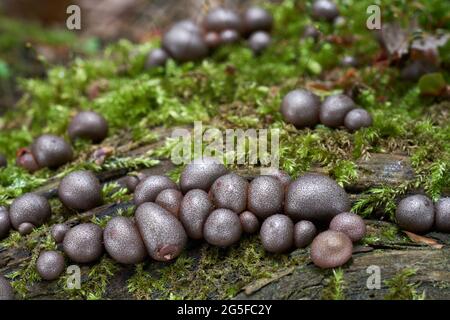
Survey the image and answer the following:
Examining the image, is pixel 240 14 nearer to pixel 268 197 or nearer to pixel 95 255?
pixel 268 197

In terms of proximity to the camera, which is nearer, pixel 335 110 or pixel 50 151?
Answer: pixel 335 110

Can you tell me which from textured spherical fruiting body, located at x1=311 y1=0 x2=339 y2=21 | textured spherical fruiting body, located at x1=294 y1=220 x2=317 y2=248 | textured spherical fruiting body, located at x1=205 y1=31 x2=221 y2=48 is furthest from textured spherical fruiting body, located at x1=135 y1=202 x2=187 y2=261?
textured spherical fruiting body, located at x1=311 y1=0 x2=339 y2=21

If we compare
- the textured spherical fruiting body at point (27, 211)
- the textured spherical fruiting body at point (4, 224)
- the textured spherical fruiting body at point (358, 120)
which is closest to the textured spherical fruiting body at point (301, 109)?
the textured spherical fruiting body at point (358, 120)

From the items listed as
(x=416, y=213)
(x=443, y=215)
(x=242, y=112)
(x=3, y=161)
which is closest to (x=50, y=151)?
(x=3, y=161)

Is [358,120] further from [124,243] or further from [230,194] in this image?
[124,243]
